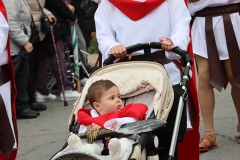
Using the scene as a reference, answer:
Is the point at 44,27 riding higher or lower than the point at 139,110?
lower

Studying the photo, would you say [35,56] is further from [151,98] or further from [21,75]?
[151,98]

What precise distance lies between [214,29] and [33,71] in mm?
3459

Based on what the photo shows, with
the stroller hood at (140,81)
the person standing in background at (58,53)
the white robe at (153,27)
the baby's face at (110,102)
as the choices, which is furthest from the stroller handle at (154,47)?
the person standing in background at (58,53)

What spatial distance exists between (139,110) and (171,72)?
0.90 meters

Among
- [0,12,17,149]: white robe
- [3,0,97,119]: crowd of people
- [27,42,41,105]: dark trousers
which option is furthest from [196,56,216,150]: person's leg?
[27,42,41,105]: dark trousers

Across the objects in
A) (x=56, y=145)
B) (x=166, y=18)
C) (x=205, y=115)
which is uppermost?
(x=166, y=18)

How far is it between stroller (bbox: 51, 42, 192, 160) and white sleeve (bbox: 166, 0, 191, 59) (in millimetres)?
204

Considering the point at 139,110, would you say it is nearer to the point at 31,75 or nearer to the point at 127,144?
the point at 127,144

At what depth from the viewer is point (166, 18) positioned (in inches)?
196

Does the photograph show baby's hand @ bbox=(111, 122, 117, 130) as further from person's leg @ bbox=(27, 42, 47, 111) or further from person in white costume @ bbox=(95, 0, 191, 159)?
person's leg @ bbox=(27, 42, 47, 111)

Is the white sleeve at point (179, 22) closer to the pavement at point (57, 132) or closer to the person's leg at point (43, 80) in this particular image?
the pavement at point (57, 132)

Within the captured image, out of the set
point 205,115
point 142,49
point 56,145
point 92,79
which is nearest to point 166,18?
point 142,49

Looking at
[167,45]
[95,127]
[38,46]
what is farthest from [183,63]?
[38,46]

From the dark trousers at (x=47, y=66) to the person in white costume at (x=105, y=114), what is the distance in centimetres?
503
